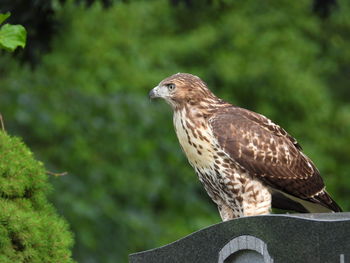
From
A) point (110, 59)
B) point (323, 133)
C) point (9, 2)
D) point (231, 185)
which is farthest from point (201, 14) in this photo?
point (231, 185)

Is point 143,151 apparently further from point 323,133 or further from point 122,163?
point 323,133

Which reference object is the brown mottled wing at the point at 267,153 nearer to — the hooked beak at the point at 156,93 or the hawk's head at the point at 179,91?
the hawk's head at the point at 179,91

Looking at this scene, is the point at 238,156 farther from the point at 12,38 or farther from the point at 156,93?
the point at 12,38

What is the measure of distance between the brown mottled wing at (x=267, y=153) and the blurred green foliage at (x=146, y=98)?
314 centimetres

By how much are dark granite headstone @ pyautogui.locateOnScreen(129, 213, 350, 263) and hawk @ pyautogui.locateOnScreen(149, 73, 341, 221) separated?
55 centimetres

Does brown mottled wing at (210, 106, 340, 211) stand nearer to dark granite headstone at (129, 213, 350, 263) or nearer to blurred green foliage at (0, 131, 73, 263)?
dark granite headstone at (129, 213, 350, 263)

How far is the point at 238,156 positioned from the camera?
5621 millimetres

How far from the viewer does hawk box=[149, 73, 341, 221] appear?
5.62m

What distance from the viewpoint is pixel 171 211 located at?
14125 mm

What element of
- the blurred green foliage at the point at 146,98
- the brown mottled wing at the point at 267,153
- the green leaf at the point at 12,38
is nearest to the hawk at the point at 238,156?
the brown mottled wing at the point at 267,153

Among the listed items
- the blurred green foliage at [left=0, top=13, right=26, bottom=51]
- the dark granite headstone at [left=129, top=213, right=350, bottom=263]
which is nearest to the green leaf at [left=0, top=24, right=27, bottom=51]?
the blurred green foliage at [left=0, top=13, right=26, bottom=51]

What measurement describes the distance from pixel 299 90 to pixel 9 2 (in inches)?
360

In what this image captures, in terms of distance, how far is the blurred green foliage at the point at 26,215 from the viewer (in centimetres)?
512

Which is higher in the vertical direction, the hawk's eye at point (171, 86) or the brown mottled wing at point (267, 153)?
the hawk's eye at point (171, 86)
